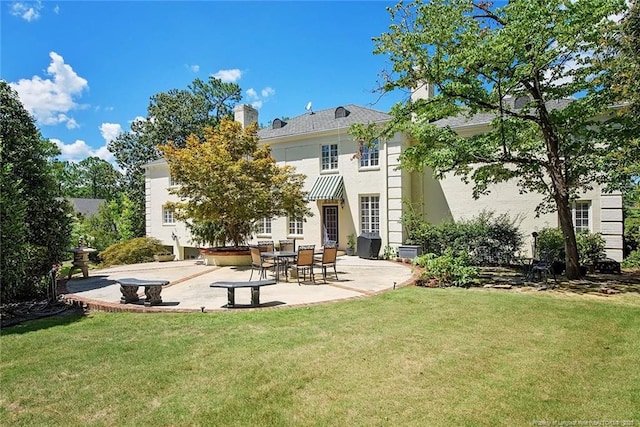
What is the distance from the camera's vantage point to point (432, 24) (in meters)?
12.2

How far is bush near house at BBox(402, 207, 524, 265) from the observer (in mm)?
17953

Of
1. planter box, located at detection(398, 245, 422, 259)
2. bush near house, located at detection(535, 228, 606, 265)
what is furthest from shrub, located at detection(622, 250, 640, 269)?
planter box, located at detection(398, 245, 422, 259)

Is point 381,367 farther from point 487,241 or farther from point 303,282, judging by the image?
point 487,241

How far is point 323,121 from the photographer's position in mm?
25750

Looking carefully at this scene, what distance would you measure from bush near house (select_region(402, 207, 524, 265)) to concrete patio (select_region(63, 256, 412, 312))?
252 cm

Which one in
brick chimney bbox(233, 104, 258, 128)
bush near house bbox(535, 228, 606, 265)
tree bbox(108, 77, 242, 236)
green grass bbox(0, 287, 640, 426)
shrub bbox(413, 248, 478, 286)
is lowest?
green grass bbox(0, 287, 640, 426)

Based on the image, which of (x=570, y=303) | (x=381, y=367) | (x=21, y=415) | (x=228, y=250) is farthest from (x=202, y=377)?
(x=228, y=250)

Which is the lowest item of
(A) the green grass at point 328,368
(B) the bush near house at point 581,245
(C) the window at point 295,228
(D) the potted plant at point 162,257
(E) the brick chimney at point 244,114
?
(D) the potted plant at point 162,257

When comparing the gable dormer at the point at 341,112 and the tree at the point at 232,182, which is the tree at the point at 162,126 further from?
the tree at the point at 232,182

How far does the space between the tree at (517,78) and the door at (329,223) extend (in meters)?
10.1

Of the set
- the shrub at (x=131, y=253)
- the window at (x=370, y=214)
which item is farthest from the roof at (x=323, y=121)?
the shrub at (x=131, y=253)

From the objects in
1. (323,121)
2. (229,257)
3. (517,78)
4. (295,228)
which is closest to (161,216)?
(295,228)

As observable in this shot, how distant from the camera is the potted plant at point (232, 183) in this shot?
1722 centimetres

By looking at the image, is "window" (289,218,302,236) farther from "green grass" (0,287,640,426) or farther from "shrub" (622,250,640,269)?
"shrub" (622,250,640,269)
